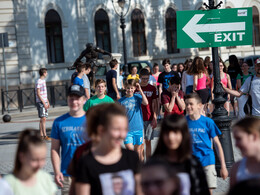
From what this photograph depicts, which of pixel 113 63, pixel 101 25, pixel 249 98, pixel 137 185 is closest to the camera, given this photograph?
pixel 137 185

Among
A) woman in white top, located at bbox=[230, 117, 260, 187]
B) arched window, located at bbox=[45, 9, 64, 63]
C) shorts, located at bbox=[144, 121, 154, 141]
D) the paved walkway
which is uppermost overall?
arched window, located at bbox=[45, 9, 64, 63]

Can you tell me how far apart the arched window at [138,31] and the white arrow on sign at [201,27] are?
1024 inches

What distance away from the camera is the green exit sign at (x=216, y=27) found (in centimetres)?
821

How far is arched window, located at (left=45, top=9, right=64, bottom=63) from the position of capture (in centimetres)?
3175

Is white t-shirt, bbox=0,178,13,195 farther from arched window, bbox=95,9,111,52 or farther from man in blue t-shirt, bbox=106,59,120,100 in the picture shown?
arched window, bbox=95,9,111,52

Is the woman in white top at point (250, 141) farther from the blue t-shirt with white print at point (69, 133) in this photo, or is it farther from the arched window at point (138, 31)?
the arched window at point (138, 31)

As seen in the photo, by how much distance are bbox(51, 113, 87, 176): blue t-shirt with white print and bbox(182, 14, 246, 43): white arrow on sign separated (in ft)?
10.1

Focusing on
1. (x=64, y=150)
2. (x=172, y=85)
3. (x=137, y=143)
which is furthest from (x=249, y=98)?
(x=64, y=150)

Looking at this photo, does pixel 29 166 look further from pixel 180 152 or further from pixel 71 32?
pixel 71 32

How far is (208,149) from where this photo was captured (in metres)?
5.99

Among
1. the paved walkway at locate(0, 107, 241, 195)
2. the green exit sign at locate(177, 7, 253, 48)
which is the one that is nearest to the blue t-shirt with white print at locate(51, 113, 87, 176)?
the paved walkway at locate(0, 107, 241, 195)

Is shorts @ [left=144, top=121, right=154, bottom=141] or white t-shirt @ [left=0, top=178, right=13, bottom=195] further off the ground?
white t-shirt @ [left=0, top=178, right=13, bottom=195]

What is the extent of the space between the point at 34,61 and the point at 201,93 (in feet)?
67.4

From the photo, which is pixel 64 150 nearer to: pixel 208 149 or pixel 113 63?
pixel 208 149
